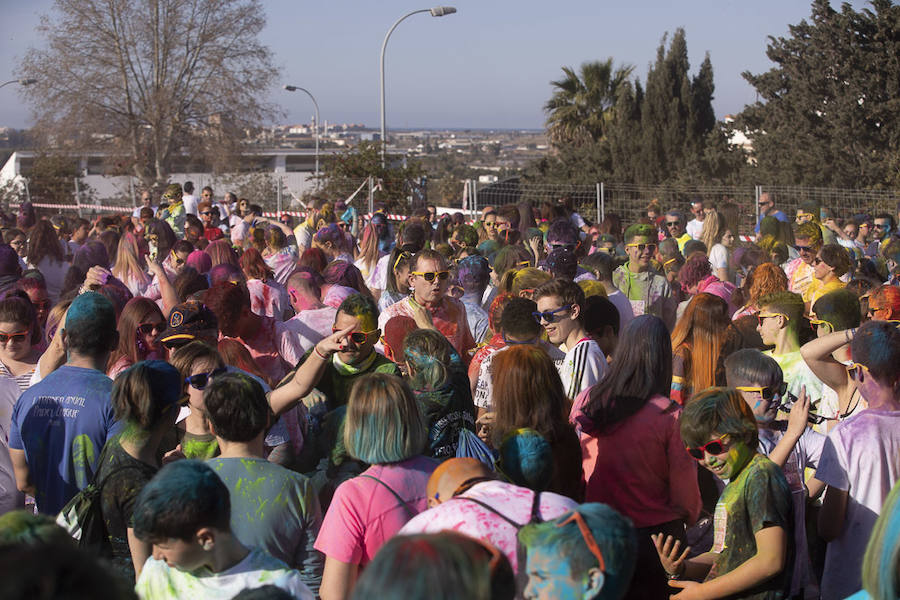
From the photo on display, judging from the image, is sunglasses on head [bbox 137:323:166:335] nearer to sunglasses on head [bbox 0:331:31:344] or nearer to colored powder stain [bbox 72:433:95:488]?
sunglasses on head [bbox 0:331:31:344]

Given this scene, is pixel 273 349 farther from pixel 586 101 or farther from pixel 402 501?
pixel 586 101

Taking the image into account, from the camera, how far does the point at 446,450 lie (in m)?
3.75

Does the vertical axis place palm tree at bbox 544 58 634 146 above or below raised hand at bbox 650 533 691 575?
above

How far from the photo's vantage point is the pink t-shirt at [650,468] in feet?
12.3

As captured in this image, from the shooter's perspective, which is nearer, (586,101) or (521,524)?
(521,524)

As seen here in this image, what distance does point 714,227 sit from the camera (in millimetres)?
9227

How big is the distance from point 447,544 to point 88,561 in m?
0.70

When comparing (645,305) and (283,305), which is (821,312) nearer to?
(645,305)

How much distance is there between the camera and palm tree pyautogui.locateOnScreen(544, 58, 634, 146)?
41625 millimetres

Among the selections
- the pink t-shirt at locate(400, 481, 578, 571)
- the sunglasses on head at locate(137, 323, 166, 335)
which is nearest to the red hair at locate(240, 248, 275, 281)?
the sunglasses on head at locate(137, 323, 166, 335)

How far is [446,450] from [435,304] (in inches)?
86.2

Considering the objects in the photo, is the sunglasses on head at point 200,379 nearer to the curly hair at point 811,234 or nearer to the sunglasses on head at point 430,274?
the sunglasses on head at point 430,274

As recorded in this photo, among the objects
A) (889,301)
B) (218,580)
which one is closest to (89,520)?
(218,580)

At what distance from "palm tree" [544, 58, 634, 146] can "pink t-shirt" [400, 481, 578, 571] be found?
131ft
